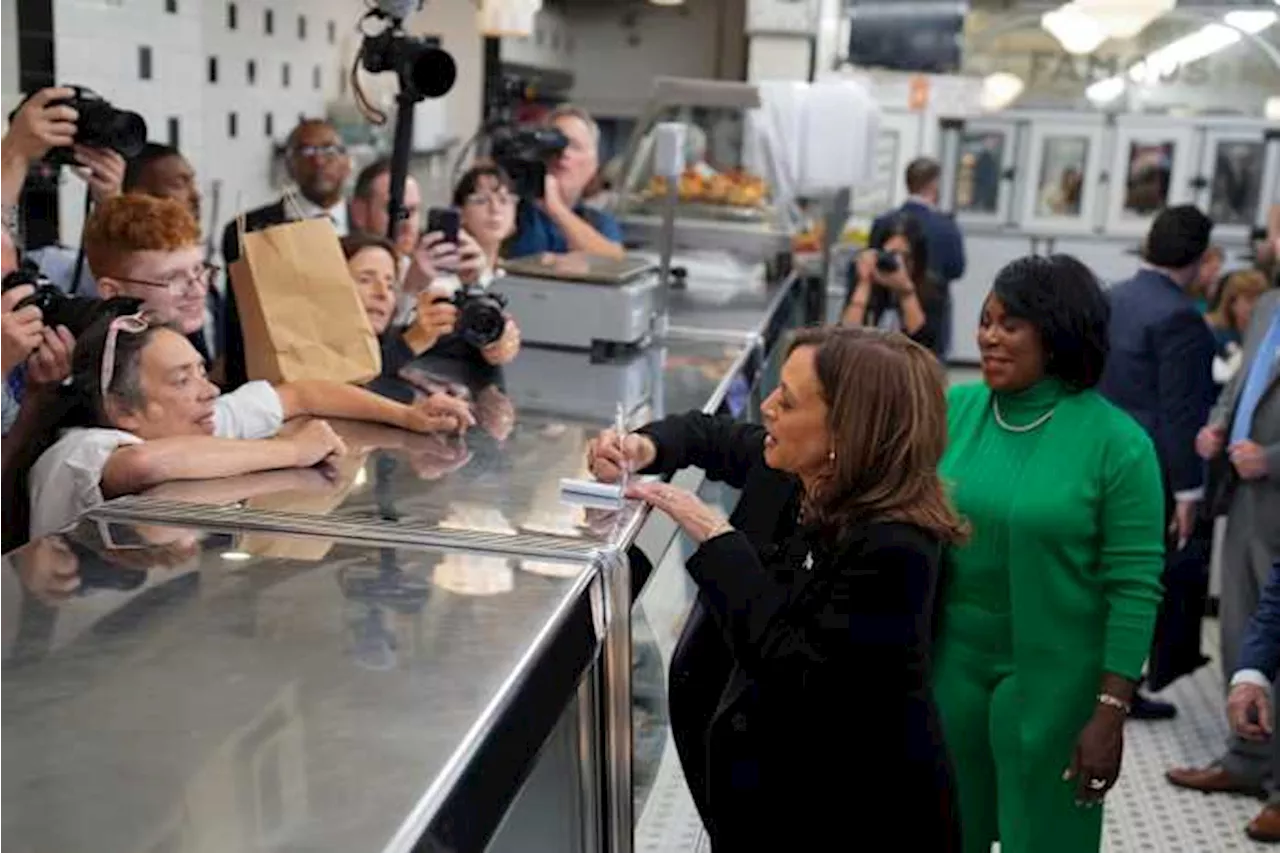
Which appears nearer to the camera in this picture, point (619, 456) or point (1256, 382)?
point (619, 456)

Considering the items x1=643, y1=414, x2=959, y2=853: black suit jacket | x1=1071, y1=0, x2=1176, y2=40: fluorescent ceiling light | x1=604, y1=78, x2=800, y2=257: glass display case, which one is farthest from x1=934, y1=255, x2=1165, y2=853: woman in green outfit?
x1=1071, y1=0, x2=1176, y2=40: fluorescent ceiling light

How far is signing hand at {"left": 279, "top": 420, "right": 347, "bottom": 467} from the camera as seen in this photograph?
6.31 ft

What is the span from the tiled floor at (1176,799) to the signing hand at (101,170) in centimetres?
265

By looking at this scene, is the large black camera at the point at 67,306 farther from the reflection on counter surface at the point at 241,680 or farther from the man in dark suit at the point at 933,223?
the man in dark suit at the point at 933,223

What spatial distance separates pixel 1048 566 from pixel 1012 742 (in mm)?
283

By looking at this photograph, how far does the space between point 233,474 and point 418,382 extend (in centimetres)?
75

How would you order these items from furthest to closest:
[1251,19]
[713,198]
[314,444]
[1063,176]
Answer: [1063,176] < [1251,19] < [713,198] < [314,444]

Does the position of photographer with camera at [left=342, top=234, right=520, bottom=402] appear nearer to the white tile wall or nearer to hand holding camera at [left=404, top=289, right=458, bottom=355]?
hand holding camera at [left=404, top=289, right=458, bottom=355]

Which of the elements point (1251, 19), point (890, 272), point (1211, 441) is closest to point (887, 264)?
point (890, 272)

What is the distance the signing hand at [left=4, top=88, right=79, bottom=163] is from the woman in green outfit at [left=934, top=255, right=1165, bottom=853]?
5.02ft

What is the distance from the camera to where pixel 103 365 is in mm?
1748

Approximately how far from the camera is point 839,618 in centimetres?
153

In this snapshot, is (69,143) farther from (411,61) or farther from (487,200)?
(487,200)

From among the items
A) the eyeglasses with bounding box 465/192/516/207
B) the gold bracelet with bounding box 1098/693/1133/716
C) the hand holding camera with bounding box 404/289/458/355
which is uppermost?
the eyeglasses with bounding box 465/192/516/207
